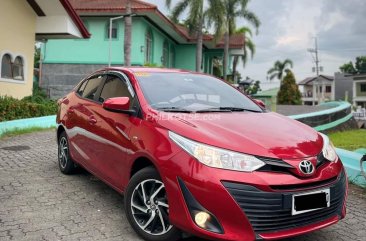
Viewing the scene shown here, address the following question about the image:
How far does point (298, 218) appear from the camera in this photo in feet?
10.1

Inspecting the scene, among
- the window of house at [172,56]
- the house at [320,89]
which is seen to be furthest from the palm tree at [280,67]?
the window of house at [172,56]

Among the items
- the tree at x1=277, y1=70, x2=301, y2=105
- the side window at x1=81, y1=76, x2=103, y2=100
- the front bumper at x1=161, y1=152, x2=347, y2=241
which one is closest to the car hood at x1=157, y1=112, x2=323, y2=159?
the front bumper at x1=161, y1=152, x2=347, y2=241

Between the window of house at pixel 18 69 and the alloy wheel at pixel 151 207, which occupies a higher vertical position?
the window of house at pixel 18 69

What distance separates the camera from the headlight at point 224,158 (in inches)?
117

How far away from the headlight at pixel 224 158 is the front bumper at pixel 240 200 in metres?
0.05

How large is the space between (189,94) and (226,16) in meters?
26.2

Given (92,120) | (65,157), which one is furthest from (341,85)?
(92,120)

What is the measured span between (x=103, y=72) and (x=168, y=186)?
8.24 feet

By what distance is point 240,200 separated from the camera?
2896 mm

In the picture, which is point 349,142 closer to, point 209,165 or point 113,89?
point 113,89

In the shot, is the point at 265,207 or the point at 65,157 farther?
the point at 65,157

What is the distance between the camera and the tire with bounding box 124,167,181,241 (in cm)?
332

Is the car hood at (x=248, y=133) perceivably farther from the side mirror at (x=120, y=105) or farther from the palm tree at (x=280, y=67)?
the palm tree at (x=280, y=67)

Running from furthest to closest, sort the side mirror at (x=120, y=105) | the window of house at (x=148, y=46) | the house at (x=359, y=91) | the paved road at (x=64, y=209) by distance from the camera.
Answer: the house at (x=359, y=91)
the window of house at (x=148, y=46)
the side mirror at (x=120, y=105)
the paved road at (x=64, y=209)
